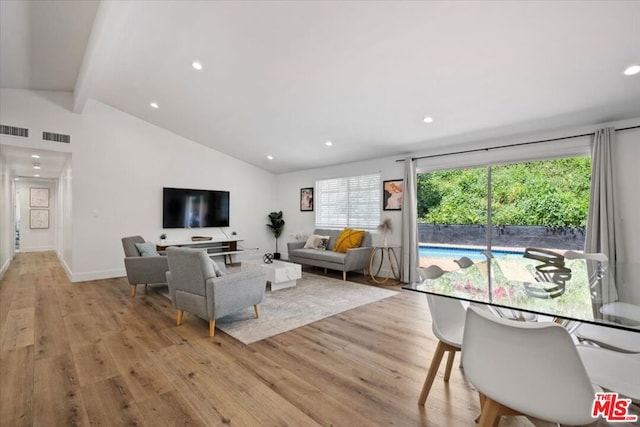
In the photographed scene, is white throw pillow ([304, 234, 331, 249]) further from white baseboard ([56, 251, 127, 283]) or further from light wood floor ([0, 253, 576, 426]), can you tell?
white baseboard ([56, 251, 127, 283])

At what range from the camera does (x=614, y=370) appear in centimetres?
143

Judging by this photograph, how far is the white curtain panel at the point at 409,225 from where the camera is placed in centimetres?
528

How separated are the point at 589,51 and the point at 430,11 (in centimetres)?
148

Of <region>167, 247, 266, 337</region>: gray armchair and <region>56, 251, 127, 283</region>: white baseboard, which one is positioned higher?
<region>167, 247, 266, 337</region>: gray armchair

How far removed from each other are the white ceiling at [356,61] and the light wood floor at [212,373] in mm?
2733

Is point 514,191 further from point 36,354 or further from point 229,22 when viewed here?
point 36,354

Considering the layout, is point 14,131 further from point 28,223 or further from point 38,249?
point 38,249

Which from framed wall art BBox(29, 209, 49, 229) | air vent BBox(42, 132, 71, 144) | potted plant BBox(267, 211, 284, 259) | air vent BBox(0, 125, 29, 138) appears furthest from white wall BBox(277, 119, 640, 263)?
framed wall art BBox(29, 209, 49, 229)

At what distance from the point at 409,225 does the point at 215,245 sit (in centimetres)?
441

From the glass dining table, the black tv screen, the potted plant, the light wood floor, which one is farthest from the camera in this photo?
the potted plant

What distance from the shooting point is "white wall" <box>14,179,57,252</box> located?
366 inches

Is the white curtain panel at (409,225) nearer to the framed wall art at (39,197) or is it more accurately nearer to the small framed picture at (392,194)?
the small framed picture at (392,194)

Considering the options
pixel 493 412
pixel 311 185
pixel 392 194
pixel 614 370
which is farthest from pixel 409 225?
pixel 493 412

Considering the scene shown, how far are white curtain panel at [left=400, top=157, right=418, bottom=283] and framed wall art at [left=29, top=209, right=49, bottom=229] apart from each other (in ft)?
37.7
